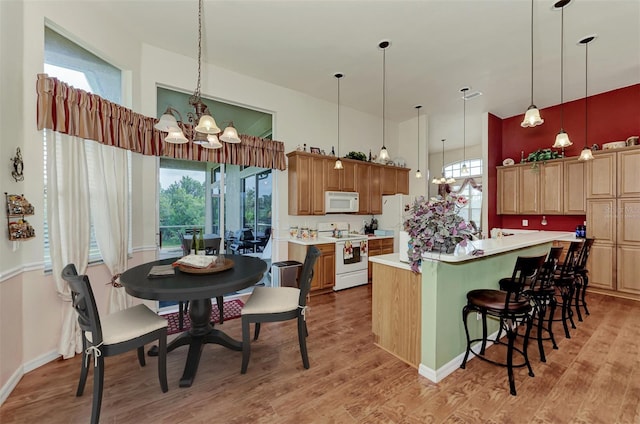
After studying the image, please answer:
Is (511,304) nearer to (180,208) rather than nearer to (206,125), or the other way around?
(206,125)

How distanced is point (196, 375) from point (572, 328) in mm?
4006

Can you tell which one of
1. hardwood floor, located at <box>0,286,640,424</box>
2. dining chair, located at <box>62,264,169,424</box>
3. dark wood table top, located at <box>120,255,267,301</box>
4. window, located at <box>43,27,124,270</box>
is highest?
window, located at <box>43,27,124,270</box>

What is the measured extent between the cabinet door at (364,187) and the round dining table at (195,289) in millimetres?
2918

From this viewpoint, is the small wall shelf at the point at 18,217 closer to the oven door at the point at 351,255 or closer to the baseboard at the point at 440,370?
the baseboard at the point at 440,370

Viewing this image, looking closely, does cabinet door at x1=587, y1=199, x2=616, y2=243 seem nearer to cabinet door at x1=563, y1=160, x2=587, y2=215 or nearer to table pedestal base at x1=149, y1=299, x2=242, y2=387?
cabinet door at x1=563, y1=160, x2=587, y2=215

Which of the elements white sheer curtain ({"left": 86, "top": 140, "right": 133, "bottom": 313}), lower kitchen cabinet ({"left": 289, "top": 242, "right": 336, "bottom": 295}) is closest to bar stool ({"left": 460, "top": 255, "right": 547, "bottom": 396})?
lower kitchen cabinet ({"left": 289, "top": 242, "right": 336, "bottom": 295})

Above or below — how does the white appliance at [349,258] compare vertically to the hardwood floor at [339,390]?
above

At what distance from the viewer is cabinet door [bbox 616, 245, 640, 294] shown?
156 inches

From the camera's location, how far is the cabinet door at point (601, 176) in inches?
162

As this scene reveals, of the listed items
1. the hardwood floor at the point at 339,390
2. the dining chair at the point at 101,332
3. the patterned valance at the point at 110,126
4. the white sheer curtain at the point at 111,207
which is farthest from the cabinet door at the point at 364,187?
the dining chair at the point at 101,332

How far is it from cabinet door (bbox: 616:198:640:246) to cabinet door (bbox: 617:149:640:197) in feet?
0.40

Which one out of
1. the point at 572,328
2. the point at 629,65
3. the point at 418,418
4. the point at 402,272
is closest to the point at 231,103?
the point at 402,272

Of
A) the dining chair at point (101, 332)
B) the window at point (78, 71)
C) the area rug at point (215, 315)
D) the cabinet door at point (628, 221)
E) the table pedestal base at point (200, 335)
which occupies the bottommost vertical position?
the area rug at point (215, 315)

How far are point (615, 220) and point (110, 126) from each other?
6.97 meters
